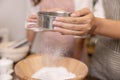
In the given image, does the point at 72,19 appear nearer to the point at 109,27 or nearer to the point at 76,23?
the point at 76,23

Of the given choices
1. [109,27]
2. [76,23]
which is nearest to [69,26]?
[76,23]

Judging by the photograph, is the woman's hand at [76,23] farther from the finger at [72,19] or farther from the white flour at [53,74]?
the white flour at [53,74]

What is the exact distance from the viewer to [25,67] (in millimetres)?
762

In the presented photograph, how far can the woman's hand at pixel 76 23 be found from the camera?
62cm

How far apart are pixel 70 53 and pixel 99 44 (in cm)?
22

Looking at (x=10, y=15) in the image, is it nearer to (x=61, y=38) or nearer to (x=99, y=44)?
(x=61, y=38)

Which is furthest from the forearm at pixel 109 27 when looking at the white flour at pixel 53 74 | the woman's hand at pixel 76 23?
the white flour at pixel 53 74

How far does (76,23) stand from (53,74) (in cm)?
21

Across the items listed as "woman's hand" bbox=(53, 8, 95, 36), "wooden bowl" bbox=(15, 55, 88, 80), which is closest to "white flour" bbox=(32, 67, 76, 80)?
"wooden bowl" bbox=(15, 55, 88, 80)

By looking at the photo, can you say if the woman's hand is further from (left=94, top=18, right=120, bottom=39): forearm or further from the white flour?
the white flour

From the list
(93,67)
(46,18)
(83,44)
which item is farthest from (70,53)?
(46,18)

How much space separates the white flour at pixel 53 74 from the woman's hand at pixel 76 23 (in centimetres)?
17

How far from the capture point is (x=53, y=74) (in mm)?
727

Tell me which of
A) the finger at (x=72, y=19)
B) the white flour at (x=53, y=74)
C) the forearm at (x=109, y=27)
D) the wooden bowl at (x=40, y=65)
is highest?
the finger at (x=72, y=19)
